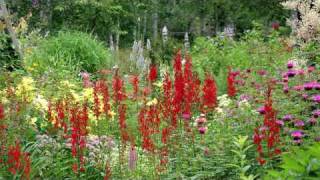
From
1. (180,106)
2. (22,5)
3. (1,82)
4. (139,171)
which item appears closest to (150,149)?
(180,106)

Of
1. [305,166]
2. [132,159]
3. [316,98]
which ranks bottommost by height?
[132,159]

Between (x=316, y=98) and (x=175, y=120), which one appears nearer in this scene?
(x=175, y=120)

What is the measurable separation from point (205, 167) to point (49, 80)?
14.4ft

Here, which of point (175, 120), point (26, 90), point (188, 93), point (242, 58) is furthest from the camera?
point (242, 58)

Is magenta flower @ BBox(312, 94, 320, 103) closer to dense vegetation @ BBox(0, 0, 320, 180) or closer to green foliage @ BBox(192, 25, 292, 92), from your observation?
dense vegetation @ BBox(0, 0, 320, 180)

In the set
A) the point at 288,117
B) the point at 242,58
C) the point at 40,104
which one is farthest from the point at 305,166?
the point at 242,58

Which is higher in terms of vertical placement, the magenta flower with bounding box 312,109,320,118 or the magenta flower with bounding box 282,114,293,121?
the magenta flower with bounding box 312,109,320,118

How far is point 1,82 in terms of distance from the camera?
7.96m

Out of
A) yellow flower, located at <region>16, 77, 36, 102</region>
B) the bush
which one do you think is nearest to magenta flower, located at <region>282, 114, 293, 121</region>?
yellow flower, located at <region>16, 77, 36, 102</region>

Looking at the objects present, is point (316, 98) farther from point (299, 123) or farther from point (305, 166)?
point (305, 166)

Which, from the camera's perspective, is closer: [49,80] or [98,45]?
[49,80]

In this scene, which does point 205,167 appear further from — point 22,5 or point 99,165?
point 22,5

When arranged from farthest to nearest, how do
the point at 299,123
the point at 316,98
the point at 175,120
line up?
the point at 316,98
the point at 299,123
the point at 175,120

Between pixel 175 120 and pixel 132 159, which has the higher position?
pixel 175 120
